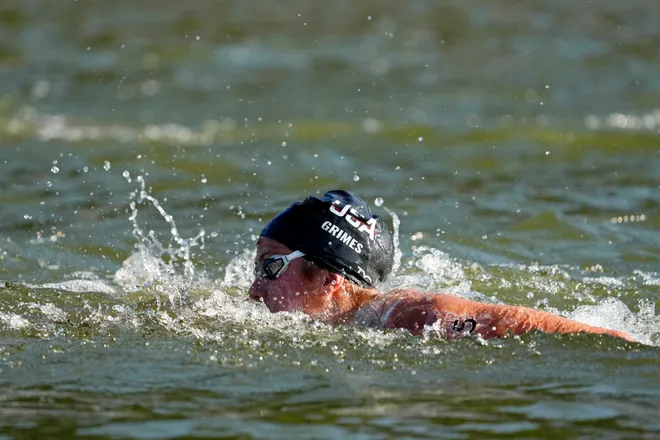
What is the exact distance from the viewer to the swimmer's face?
6785 millimetres

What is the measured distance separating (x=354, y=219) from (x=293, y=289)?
1.81ft

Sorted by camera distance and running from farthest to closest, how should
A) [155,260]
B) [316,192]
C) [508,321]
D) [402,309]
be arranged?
[316,192], [155,260], [402,309], [508,321]

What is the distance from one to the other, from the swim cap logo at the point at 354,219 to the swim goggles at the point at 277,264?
1.10 ft

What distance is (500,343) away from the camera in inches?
254

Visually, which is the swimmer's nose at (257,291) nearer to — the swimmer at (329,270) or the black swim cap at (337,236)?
the swimmer at (329,270)

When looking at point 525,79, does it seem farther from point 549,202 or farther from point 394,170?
point 549,202

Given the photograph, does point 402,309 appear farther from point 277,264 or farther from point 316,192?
point 316,192

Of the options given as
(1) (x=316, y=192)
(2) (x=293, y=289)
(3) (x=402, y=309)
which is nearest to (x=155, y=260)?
(2) (x=293, y=289)

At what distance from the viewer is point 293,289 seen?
268 inches

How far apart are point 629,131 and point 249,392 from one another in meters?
11.5

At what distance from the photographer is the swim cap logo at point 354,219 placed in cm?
686

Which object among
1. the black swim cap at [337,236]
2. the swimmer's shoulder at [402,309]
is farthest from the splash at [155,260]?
the swimmer's shoulder at [402,309]

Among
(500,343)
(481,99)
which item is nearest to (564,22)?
(481,99)

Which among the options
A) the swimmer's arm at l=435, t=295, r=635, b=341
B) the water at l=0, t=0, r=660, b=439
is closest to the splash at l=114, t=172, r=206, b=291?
the water at l=0, t=0, r=660, b=439
